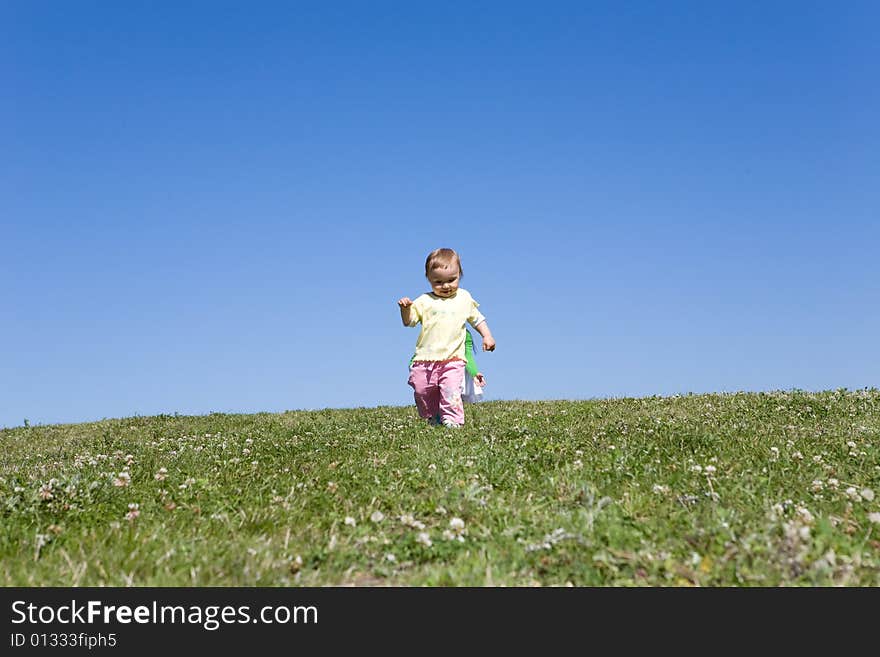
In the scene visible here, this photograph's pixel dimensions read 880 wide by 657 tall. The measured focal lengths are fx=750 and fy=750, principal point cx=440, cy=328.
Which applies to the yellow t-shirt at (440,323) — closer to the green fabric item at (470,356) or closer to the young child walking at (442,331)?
the young child walking at (442,331)

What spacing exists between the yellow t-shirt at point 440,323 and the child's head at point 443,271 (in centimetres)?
20

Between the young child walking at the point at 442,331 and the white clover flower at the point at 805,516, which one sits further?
the young child walking at the point at 442,331

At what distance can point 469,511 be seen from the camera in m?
6.80

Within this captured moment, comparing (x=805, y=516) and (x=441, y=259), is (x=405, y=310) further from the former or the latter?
(x=805, y=516)

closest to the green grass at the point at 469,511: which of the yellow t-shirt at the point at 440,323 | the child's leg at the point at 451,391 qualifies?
the child's leg at the point at 451,391

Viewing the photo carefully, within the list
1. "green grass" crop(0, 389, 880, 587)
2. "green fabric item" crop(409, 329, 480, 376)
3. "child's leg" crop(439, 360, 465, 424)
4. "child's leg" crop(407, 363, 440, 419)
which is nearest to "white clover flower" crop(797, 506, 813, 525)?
"green grass" crop(0, 389, 880, 587)

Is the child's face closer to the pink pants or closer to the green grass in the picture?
the pink pants

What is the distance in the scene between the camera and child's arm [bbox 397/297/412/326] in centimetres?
1495

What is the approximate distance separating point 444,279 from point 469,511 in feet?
29.6

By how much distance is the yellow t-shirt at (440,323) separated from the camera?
50.1 ft

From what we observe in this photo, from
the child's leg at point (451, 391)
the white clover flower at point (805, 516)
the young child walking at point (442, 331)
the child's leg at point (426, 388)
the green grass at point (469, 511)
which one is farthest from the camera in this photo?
the child's leg at point (426, 388)

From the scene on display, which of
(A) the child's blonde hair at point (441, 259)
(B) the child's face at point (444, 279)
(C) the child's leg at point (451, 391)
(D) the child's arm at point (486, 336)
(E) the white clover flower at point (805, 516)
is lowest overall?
(E) the white clover flower at point (805, 516)
